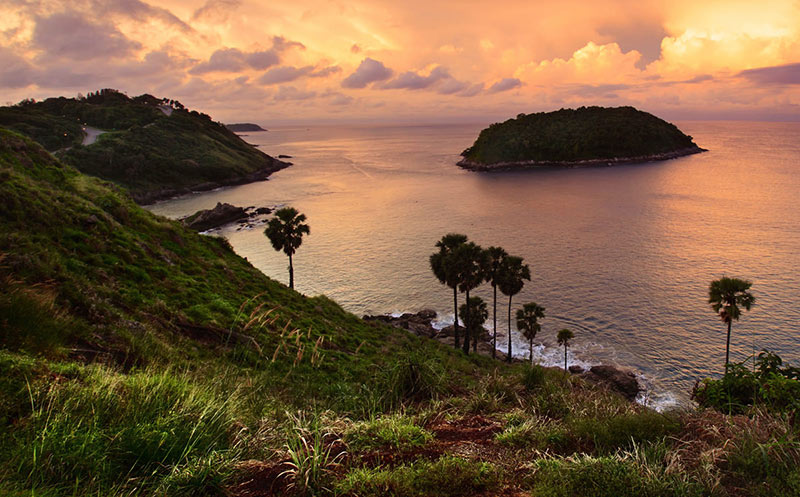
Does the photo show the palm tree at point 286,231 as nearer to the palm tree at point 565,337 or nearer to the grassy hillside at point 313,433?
Answer: the palm tree at point 565,337

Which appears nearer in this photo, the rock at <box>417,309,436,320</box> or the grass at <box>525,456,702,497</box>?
the grass at <box>525,456,702,497</box>

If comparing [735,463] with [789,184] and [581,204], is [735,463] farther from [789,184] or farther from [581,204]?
Result: [789,184]

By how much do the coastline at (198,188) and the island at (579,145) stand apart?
80.6m

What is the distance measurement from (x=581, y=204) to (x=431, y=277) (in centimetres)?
5440

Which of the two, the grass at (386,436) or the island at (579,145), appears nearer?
the grass at (386,436)

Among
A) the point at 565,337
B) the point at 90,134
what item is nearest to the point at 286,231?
the point at 565,337

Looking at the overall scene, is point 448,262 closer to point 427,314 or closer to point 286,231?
point 427,314

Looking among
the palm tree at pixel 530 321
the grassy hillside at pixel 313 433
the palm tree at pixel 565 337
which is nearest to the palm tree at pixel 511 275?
the palm tree at pixel 530 321

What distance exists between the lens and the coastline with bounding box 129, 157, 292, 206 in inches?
3949

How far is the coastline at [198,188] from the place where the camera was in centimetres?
10031

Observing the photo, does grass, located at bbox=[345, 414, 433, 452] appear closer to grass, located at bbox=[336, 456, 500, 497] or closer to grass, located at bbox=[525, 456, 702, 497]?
grass, located at bbox=[336, 456, 500, 497]

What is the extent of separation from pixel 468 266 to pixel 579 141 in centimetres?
16210

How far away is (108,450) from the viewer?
4.17 meters

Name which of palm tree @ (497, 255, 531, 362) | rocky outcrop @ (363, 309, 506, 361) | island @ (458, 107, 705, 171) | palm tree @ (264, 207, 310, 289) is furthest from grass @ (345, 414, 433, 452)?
island @ (458, 107, 705, 171)
